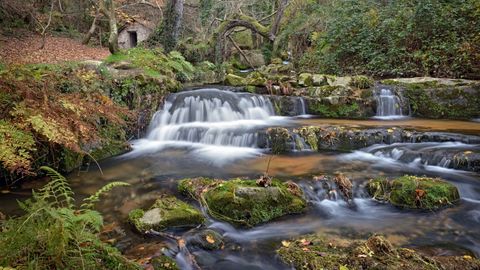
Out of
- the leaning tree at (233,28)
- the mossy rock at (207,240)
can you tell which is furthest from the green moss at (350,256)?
the leaning tree at (233,28)

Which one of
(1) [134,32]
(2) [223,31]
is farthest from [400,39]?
(1) [134,32]

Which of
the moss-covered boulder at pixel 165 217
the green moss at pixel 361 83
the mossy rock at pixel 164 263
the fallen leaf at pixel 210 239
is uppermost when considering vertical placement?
the green moss at pixel 361 83

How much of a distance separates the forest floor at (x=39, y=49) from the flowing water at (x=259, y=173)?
4310mm

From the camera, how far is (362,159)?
23.5 feet

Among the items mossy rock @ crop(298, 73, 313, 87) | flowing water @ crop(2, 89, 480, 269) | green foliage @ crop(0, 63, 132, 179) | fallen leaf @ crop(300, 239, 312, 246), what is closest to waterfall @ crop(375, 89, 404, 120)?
flowing water @ crop(2, 89, 480, 269)

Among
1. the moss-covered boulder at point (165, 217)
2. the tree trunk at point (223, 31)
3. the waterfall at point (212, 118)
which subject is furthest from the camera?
the tree trunk at point (223, 31)

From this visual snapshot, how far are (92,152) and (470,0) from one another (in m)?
13.2

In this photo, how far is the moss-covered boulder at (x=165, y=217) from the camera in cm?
428

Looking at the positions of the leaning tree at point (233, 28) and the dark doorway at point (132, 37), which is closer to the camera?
the leaning tree at point (233, 28)

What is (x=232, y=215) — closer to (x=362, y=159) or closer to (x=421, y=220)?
(x=421, y=220)

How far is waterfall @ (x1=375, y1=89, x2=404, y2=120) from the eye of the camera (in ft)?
35.5

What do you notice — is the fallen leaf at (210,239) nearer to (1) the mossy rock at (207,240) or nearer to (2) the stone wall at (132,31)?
(1) the mossy rock at (207,240)

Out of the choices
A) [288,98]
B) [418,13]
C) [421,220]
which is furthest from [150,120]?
[418,13]

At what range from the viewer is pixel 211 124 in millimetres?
9844
